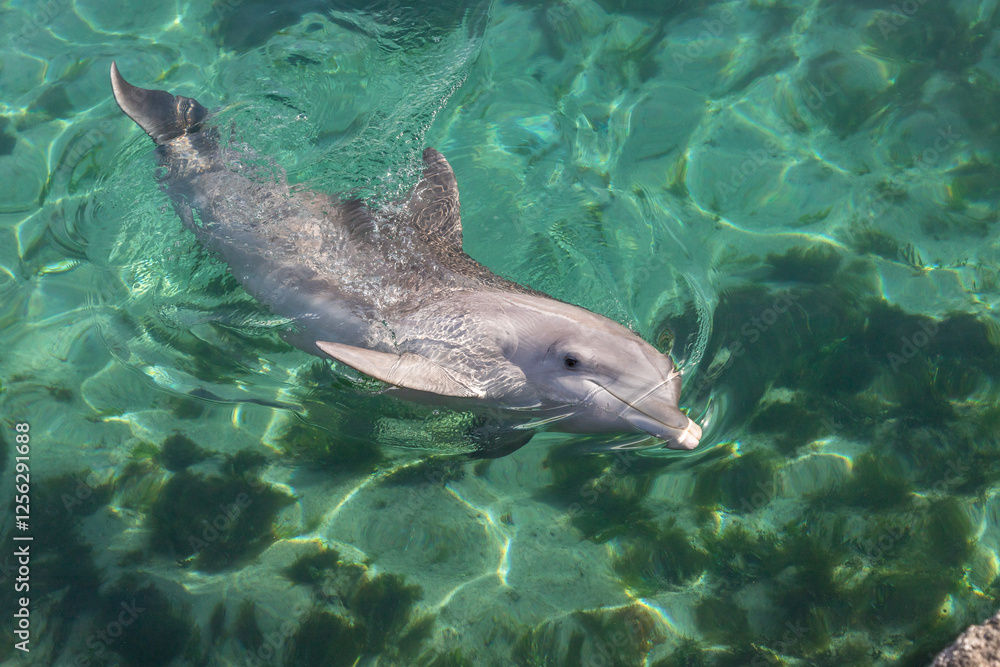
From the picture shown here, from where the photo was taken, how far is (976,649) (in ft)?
11.7

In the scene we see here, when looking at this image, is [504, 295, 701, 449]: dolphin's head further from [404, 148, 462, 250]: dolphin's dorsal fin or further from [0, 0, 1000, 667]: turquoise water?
[404, 148, 462, 250]: dolphin's dorsal fin

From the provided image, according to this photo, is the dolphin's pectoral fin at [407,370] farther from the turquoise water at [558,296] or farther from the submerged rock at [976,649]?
the submerged rock at [976,649]

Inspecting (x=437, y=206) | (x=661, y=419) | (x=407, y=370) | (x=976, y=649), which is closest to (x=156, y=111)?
(x=437, y=206)

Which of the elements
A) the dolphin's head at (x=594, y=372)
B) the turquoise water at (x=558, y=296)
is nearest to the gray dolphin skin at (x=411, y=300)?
the dolphin's head at (x=594, y=372)

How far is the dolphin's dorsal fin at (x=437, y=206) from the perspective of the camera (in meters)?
5.51

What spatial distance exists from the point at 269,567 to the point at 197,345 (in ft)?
6.71

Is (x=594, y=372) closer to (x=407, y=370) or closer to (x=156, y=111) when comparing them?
(x=407, y=370)

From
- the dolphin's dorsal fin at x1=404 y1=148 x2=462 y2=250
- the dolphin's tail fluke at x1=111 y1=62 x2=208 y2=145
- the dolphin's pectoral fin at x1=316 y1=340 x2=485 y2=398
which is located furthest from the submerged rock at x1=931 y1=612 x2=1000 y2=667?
the dolphin's tail fluke at x1=111 y1=62 x2=208 y2=145

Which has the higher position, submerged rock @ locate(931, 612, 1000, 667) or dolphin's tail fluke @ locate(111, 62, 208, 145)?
dolphin's tail fluke @ locate(111, 62, 208, 145)

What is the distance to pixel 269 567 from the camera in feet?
14.0

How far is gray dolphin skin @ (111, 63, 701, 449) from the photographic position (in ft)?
13.7

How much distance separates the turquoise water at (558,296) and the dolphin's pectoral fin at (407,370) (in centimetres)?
33

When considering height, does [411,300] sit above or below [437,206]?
below

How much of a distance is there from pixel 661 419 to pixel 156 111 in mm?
5177
